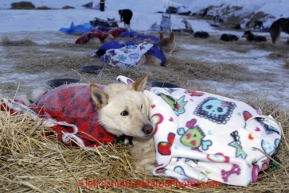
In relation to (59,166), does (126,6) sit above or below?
above

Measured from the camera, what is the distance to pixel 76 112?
7.91ft

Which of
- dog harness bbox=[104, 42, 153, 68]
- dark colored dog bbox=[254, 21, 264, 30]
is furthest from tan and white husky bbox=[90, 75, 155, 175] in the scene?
dark colored dog bbox=[254, 21, 264, 30]

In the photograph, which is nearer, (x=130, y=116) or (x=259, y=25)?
(x=130, y=116)

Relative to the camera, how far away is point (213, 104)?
2.32 metres

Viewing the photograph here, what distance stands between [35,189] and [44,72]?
3761 millimetres

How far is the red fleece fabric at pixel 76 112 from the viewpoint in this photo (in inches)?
91.1

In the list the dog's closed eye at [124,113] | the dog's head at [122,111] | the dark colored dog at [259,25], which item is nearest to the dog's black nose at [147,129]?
the dog's head at [122,111]

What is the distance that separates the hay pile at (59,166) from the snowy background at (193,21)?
8.18 feet

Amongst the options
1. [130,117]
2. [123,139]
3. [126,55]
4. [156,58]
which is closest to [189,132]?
[130,117]

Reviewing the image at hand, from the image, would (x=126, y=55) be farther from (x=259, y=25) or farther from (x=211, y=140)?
(x=259, y=25)

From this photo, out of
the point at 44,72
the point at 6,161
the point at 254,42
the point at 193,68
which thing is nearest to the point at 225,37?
the point at 254,42

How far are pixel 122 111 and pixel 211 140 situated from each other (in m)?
0.65

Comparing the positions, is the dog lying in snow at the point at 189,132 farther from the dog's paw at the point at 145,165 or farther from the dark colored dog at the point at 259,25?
the dark colored dog at the point at 259,25

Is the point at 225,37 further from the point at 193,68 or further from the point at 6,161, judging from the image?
the point at 6,161
